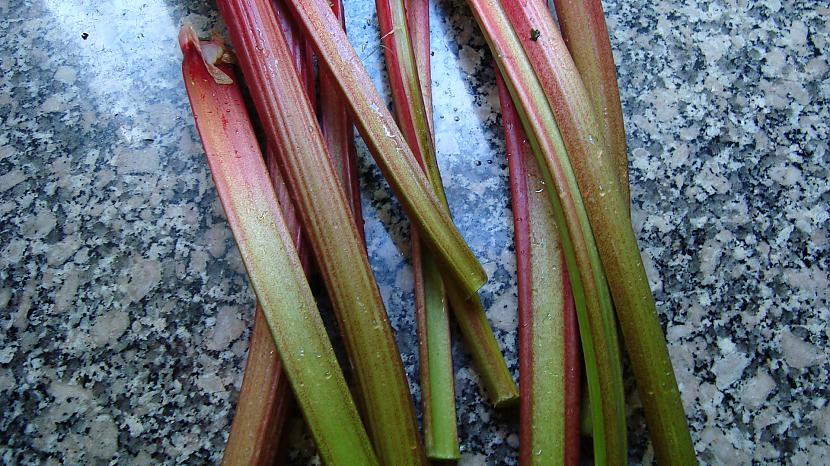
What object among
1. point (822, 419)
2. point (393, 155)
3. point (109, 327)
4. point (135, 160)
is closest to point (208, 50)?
point (135, 160)

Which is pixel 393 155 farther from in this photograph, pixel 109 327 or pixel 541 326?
pixel 109 327

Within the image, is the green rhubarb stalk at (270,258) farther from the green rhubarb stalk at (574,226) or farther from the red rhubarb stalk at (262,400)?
the green rhubarb stalk at (574,226)

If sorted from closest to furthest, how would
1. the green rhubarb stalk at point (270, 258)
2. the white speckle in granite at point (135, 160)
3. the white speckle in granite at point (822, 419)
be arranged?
1. the green rhubarb stalk at point (270, 258)
2. the white speckle in granite at point (822, 419)
3. the white speckle in granite at point (135, 160)

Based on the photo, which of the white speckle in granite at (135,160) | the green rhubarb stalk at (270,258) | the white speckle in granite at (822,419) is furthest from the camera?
the white speckle in granite at (135,160)

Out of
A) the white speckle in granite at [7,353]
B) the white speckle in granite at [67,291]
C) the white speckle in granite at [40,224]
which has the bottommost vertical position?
the white speckle in granite at [7,353]

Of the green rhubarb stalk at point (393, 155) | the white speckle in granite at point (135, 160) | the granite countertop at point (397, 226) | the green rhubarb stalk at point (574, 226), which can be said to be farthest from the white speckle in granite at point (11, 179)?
the green rhubarb stalk at point (574, 226)

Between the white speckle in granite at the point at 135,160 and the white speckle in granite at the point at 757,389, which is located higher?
the white speckle in granite at the point at 135,160

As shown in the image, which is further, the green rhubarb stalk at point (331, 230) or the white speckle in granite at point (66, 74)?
the white speckle in granite at point (66, 74)
